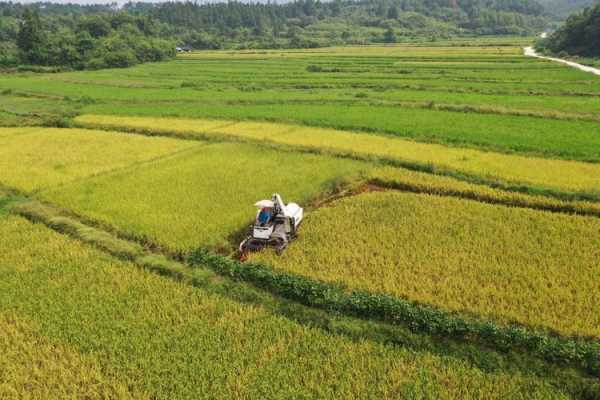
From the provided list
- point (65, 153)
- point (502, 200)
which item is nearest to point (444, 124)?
point (502, 200)

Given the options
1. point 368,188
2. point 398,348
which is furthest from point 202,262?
point 368,188

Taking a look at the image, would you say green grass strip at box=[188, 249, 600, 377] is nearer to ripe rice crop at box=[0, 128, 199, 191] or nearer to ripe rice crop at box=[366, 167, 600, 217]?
ripe rice crop at box=[366, 167, 600, 217]

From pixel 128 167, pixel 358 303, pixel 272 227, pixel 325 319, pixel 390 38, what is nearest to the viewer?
pixel 325 319

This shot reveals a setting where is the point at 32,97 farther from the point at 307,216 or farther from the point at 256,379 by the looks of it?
the point at 256,379

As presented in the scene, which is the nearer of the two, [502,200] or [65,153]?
[502,200]

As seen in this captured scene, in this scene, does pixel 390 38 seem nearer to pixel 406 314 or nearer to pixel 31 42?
pixel 31 42
